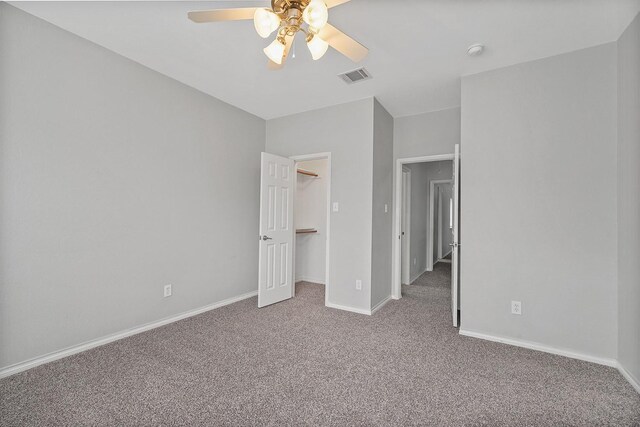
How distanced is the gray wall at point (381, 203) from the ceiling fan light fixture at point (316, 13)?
209 cm

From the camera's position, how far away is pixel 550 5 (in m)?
1.93

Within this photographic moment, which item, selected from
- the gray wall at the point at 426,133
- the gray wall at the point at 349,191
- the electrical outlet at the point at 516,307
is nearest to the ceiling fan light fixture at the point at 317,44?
the gray wall at the point at 349,191

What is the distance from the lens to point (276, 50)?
69.3 inches

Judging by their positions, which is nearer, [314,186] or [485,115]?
[485,115]

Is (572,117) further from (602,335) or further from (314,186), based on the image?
(314,186)

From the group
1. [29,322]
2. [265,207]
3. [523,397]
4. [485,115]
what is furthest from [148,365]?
[485,115]

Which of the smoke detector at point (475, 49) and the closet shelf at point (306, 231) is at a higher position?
the smoke detector at point (475, 49)

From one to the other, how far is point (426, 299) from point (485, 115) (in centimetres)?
254

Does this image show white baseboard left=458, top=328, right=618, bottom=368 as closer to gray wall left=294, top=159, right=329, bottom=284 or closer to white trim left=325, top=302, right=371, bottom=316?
white trim left=325, top=302, right=371, bottom=316

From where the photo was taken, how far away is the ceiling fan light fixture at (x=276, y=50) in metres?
1.74

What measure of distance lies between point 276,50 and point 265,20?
0.25 m

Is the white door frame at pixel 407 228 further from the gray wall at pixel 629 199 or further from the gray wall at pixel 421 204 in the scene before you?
the gray wall at pixel 629 199

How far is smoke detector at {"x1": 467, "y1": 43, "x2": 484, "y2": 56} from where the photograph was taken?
2.37m

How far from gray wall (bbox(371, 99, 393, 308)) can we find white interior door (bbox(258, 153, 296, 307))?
1.23 metres
